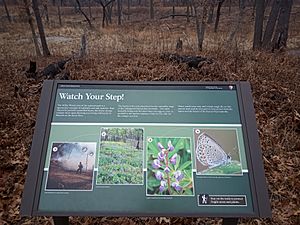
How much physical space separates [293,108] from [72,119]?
447 centimetres

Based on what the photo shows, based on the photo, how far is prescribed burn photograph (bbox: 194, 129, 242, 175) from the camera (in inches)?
99.5

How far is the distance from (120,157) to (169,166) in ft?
1.36

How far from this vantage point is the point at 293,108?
5.68 metres

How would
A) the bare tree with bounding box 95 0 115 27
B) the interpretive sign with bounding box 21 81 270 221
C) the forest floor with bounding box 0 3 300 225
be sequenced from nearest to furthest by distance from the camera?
the interpretive sign with bounding box 21 81 270 221 < the forest floor with bounding box 0 3 300 225 < the bare tree with bounding box 95 0 115 27

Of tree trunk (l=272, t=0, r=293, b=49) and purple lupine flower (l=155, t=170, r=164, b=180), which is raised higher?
tree trunk (l=272, t=0, r=293, b=49)

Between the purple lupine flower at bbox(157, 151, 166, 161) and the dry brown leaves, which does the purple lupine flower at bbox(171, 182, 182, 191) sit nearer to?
the purple lupine flower at bbox(157, 151, 166, 161)

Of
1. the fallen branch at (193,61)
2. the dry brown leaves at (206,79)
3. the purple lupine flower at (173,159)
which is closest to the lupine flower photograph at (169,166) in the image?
the purple lupine flower at (173,159)

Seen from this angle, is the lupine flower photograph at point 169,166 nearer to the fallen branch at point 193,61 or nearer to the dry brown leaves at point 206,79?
the dry brown leaves at point 206,79

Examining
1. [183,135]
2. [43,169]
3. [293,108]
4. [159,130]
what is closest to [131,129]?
[159,130]

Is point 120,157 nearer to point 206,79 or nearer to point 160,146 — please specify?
point 160,146

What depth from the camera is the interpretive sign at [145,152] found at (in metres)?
2.40

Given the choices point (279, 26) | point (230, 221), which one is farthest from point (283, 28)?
point (230, 221)

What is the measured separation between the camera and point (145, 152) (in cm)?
258

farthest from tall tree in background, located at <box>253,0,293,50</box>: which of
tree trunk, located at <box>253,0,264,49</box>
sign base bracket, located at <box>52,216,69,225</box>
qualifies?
sign base bracket, located at <box>52,216,69,225</box>
